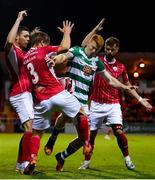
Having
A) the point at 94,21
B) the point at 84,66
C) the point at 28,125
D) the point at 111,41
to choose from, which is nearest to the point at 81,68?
the point at 84,66

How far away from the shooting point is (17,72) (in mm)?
8516

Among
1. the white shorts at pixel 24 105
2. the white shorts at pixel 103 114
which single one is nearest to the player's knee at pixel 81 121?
the white shorts at pixel 24 105

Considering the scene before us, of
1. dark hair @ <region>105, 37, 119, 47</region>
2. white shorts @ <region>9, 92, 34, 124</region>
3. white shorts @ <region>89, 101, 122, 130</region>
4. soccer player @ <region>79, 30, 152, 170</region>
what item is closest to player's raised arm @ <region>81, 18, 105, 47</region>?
dark hair @ <region>105, 37, 119, 47</region>

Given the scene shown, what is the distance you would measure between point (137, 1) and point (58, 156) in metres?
26.5

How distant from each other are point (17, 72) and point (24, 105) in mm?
540

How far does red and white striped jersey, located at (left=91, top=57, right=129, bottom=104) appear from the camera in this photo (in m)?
10.2

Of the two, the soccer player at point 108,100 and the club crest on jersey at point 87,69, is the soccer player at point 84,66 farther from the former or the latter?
the soccer player at point 108,100

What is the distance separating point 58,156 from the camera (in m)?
9.21

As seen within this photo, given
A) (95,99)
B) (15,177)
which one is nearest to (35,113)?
(15,177)

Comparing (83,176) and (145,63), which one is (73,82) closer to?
(83,176)

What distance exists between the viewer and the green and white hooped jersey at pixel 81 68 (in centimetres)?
863

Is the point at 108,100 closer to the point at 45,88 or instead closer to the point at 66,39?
the point at 45,88

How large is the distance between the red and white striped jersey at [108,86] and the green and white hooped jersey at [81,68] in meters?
1.43

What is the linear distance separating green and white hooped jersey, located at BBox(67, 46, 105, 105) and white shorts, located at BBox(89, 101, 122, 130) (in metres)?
1.51
